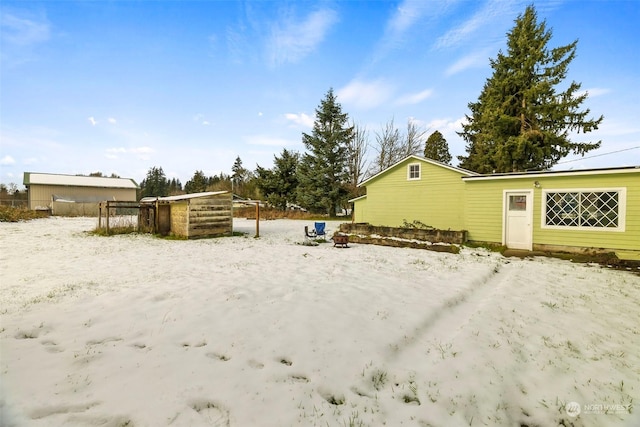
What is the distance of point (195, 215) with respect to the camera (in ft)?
42.9

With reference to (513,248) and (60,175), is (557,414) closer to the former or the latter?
(513,248)

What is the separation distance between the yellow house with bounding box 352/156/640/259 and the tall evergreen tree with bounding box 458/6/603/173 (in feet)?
34.6

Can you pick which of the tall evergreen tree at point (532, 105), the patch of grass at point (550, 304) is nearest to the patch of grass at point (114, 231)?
the patch of grass at point (550, 304)

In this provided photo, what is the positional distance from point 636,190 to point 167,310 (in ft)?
42.0

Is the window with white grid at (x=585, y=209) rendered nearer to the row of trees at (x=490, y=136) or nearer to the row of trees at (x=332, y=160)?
the row of trees at (x=490, y=136)

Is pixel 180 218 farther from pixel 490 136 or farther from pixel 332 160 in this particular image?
pixel 490 136

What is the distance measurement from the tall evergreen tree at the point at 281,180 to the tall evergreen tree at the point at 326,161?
2.04m

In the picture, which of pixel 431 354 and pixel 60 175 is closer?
pixel 431 354

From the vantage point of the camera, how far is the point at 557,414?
7.62 feet

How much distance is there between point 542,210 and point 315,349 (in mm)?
10468

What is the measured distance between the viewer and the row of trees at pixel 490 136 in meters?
19.6

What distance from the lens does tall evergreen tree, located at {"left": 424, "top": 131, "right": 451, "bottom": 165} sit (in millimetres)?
32438

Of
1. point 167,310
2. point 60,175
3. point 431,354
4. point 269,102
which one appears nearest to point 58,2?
point 167,310

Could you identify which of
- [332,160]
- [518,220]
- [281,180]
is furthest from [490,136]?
[281,180]
